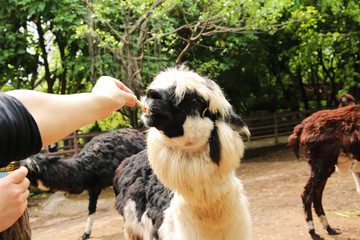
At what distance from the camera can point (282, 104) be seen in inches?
666

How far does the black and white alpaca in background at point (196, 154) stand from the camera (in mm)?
1942

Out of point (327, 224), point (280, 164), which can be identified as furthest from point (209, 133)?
point (280, 164)

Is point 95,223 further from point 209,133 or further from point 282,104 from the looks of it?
point 282,104

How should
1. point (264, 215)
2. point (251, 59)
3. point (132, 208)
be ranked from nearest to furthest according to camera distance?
1. point (132, 208)
2. point (264, 215)
3. point (251, 59)

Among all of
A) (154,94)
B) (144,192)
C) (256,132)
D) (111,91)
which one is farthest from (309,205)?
(256,132)

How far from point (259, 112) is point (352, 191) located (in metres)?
11.1

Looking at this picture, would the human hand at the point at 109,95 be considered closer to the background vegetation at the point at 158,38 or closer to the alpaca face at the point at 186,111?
the alpaca face at the point at 186,111

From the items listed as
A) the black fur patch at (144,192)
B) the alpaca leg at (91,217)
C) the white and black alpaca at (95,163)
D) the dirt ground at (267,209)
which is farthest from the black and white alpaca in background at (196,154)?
the alpaca leg at (91,217)

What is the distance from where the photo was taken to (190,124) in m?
1.96

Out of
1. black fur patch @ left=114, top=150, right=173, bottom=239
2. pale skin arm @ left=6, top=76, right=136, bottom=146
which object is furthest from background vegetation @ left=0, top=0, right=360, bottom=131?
pale skin arm @ left=6, top=76, right=136, bottom=146

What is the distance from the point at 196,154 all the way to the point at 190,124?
0.20m

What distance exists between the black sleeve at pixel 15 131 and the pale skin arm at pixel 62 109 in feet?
0.13

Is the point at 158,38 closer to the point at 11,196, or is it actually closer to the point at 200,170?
the point at 200,170

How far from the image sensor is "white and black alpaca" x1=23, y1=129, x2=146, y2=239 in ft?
15.1
